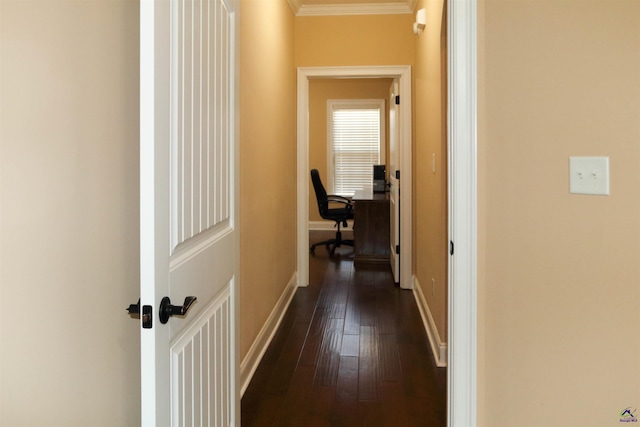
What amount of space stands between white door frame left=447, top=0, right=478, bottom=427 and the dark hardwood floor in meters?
0.61

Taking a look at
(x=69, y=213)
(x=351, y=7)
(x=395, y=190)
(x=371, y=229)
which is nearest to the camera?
(x=69, y=213)

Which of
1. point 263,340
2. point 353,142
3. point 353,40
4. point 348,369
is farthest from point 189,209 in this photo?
point 353,142

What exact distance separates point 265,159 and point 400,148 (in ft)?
6.00

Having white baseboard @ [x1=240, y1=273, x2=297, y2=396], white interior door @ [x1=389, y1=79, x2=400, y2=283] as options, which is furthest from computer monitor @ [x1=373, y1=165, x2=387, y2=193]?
white baseboard @ [x1=240, y1=273, x2=297, y2=396]

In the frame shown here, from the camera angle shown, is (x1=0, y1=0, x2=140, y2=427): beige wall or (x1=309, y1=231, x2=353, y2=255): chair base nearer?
(x1=0, y1=0, x2=140, y2=427): beige wall

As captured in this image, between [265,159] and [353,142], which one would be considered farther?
[353,142]

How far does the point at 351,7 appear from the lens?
4598mm

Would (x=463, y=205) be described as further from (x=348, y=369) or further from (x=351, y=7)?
Answer: (x=351, y=7)
